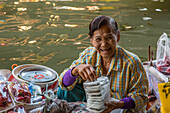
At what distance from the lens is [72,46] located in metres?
5.14

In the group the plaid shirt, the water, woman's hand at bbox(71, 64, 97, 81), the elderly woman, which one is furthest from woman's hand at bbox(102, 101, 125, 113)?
the water

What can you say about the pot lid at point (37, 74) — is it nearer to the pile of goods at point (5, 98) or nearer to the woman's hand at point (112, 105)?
the pile of goods at point (5, 98)

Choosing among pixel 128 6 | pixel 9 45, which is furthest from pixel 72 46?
pixel 128 6

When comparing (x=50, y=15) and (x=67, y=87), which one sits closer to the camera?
(x=67, y=87)

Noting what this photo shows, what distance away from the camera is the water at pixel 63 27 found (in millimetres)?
4718

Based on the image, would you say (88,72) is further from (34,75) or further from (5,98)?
(34,75)

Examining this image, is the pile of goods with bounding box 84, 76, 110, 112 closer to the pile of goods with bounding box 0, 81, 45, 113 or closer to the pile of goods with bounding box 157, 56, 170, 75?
the pile of goods with bounding box 0, 81, 45, 113

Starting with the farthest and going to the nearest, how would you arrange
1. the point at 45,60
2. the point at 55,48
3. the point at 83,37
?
1. the point at 83,37
2. the point at 55,48
3. the point at 45,60

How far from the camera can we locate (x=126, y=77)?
226 centimetres

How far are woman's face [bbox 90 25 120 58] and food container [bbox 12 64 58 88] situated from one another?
0.93 metres

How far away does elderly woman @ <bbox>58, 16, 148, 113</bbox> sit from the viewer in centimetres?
215

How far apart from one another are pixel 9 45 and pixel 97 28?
10.8 feet

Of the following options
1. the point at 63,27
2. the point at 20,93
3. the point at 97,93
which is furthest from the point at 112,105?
the point at 63,27

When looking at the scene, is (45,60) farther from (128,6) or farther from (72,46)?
(128,6)
